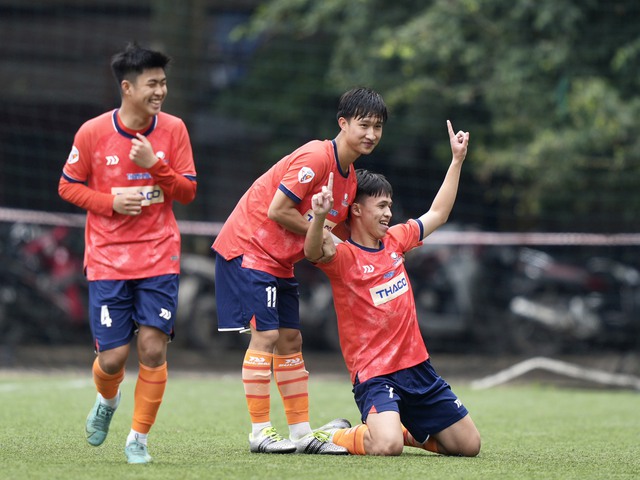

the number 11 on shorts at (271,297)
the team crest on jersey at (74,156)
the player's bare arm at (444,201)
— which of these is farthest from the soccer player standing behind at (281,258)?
the team crest on jersey at (74,156)

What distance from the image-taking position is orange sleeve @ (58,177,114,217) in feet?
16.4

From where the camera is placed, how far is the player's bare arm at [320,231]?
4801 mm

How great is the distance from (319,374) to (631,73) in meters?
4.65

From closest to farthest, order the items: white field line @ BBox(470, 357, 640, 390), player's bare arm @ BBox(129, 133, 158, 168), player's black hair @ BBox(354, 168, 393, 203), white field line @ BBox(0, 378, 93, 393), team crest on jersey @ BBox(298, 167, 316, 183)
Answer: player's bare arm @ BBox(129, 133, 158, 168) < team crest on jersey @ BBox(298, 167, 316, 183) < player's black hair @ BBox(354, 168, 393, 203) < white field line @ BBox(0, 378, 93, 393) < white field line @ BBox(470, 357, 640, 390)

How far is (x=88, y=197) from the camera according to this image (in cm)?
505

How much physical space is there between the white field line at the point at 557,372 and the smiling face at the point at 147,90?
626 cm

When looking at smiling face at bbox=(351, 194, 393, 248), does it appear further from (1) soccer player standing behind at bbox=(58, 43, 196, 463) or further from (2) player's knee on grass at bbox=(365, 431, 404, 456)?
(2) player's knee on grass at bbox=(365, 431, 404, 456)

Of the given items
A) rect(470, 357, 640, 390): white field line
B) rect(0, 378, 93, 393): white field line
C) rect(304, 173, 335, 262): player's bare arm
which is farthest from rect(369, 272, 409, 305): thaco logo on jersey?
rect(470, 357, 640, 390): white field line

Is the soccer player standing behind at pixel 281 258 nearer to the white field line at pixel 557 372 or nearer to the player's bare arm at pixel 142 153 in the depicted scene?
the player's bare arm at pixel 142 153

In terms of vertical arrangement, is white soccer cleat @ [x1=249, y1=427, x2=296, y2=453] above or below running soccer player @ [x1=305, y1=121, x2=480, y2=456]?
below

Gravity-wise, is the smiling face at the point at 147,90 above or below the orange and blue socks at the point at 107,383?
above

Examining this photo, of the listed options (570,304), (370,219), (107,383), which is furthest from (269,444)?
(570,304)

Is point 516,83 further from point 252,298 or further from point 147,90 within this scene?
Answer: point 147,90

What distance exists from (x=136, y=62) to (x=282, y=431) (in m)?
2.41
